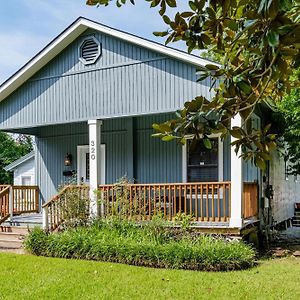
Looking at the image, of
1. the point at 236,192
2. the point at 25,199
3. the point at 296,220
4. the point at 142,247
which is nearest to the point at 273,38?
the point at 142,247

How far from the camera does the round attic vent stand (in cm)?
1178

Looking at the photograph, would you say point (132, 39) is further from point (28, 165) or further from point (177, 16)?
point (28, 165)

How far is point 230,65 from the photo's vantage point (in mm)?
2488

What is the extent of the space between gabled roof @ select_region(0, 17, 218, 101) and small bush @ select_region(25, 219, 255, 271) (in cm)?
393

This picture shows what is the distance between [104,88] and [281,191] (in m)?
8.13

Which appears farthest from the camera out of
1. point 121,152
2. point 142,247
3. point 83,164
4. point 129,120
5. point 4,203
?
point 83,164

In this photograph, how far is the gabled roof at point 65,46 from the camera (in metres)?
10.4

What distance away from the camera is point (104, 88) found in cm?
1144

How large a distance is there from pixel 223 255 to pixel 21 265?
3952 millimetres

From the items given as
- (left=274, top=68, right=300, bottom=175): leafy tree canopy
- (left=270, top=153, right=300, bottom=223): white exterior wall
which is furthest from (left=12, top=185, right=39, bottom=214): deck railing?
(left=274, top=68, right=300, bottom=175): leafy tree canopy

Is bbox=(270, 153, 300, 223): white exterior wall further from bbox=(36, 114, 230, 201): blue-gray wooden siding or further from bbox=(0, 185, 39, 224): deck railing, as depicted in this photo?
bbox=(0, 185, 39, 224): deck railing

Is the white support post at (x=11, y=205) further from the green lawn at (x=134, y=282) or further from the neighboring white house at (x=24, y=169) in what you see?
the neighboring white house at (x=24, y=169)

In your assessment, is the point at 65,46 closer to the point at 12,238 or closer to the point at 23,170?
the point at 12,238

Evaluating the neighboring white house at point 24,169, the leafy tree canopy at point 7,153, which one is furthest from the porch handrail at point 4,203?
the leafy tree canopy at point 7,153
